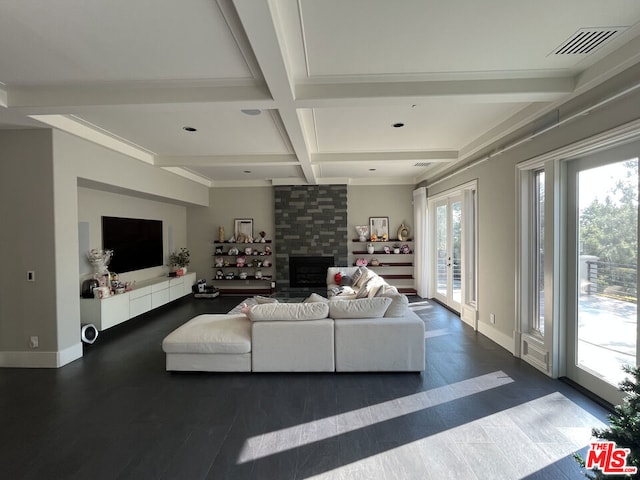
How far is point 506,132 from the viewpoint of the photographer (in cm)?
360

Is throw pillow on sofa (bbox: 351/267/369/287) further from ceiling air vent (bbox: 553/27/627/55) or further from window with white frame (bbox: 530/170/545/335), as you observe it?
ceiling air vent (bbox: 553/27/627/55)

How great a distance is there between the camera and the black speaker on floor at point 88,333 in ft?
12.4

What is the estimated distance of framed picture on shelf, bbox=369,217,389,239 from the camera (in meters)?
7.31

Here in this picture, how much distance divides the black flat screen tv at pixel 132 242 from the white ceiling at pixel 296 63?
1599 millimetres

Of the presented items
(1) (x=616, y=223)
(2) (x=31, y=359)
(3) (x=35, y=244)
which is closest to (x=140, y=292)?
(2) (x=31, y=359)

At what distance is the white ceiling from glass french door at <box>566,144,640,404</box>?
736 millimetres

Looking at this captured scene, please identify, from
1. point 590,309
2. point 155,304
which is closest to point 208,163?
point 155,304

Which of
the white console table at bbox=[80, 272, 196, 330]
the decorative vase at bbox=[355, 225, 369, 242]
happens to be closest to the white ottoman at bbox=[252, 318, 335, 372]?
the white console table at bbox=[80, 272, 196, 330]

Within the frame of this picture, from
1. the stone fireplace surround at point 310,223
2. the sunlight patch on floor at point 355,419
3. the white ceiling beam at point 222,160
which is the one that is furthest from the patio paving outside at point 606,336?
the stone fireplace surround at point 310,223

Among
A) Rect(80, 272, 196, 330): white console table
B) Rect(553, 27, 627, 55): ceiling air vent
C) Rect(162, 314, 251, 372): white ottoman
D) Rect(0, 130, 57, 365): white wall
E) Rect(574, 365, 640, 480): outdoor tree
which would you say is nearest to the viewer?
Rect(574, 365, 640, 480): outdoor tree

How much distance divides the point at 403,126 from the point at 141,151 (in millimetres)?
3876

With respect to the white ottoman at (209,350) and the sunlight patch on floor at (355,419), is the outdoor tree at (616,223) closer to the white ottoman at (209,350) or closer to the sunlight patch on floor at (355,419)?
the sunlight patch on floor at (355,419)

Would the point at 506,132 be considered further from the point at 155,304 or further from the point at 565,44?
the point at 155,304

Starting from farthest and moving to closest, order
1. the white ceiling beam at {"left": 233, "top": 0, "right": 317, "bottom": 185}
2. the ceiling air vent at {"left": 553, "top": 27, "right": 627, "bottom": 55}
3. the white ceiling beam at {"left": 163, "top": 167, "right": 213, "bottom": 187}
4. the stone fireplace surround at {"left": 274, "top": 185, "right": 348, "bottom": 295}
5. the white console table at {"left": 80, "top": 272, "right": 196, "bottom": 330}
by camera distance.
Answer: the stone fireplace surround at {"left": 274, "top": 185, "right": 348, "bottom": 295}, the white ceiling beam at {"left": 163, "top": 167, "right": 213, "bottom": 187}, the white console table at {"left": 80, "top": 272, "right": 196, "bottom": 330}, the ceiling air vent at {"left": 553, "top": 27, "right": 627, "bottom": 55}, the white ceiling beam at {"left": 233, "top": 0, "right": 317, "bottom": 185}
